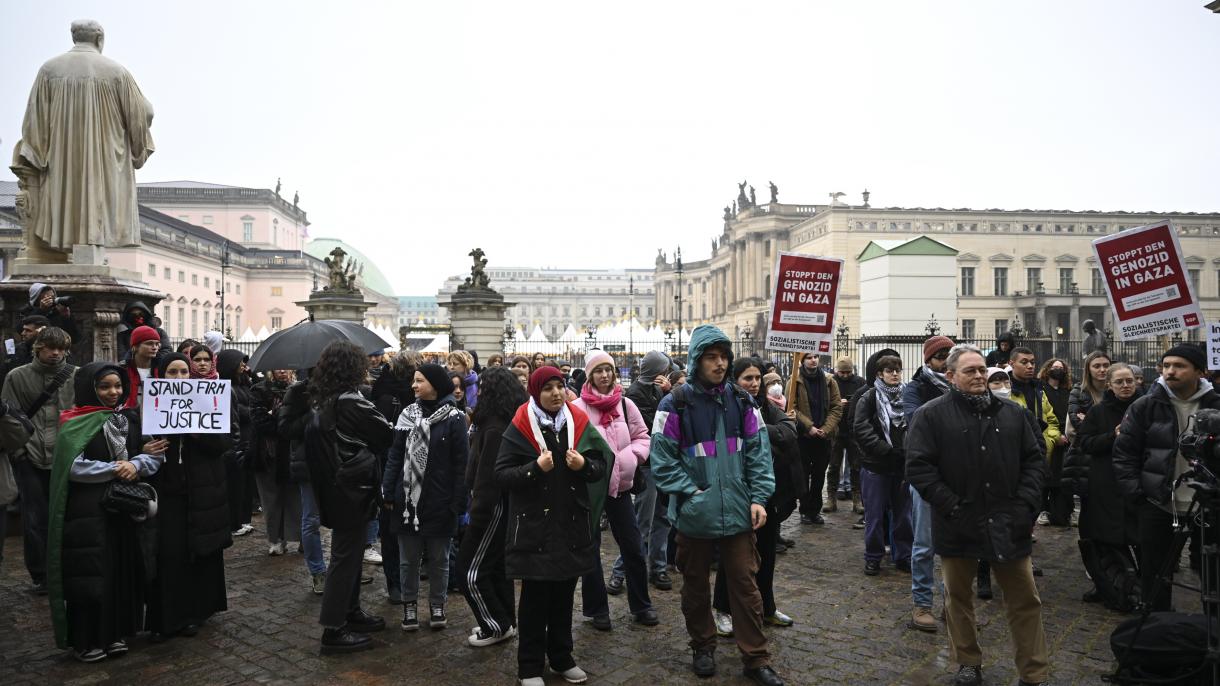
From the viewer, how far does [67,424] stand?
4977mm

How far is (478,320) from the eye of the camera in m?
21.1

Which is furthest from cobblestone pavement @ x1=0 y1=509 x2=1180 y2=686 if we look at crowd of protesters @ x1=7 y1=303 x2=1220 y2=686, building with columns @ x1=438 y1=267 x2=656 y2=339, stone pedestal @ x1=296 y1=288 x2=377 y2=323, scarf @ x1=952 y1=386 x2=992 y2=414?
building with columns @ x1=438 y1=267 x2=656 y2=339

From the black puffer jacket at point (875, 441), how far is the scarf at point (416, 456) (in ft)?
11.9

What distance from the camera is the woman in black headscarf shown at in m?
5.32

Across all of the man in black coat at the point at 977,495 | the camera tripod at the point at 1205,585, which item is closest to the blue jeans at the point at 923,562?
the man in black coat at the point at 977,495

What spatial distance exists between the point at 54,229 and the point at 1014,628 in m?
9.68

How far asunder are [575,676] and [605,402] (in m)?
2.06

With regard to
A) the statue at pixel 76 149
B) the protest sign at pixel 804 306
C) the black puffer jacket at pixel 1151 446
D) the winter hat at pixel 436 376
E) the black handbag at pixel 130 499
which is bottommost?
the black handbag at pixel 130 499

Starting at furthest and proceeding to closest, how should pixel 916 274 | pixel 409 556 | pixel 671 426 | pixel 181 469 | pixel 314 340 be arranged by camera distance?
pixel 916 274 → pixel 314 340 → pixel 409 556 → pixel 181 469 → pixel 671 426

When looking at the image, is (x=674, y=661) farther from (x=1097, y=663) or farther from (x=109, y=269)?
(x=109, y=269)

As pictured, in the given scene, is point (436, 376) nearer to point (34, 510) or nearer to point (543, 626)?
point (543, 626)

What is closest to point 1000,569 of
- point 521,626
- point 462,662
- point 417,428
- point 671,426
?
point 671,426

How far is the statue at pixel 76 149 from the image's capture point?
27.5ft

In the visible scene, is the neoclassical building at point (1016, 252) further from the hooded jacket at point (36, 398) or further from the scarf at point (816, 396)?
the hooded jacket at point (36, 398)
